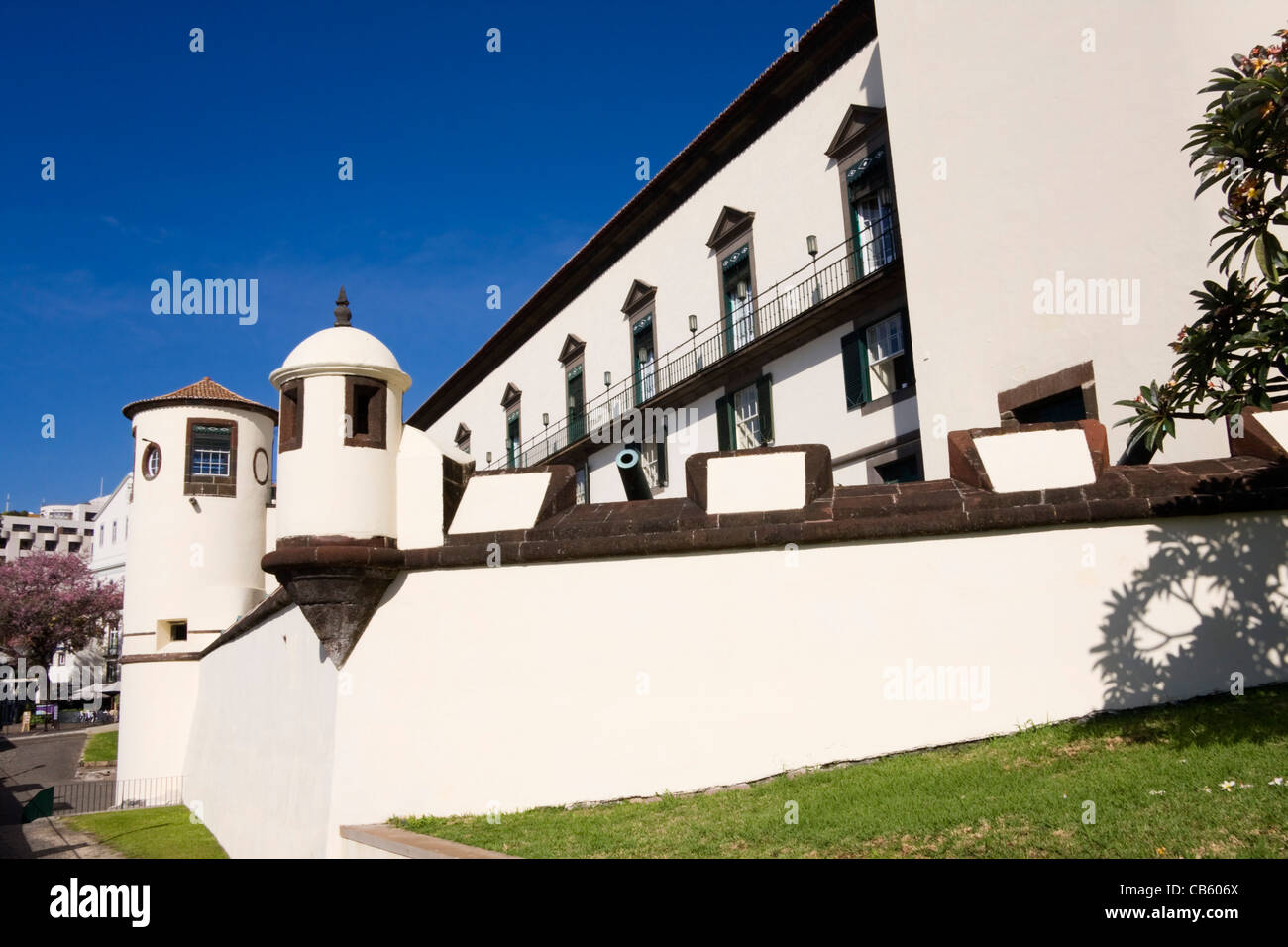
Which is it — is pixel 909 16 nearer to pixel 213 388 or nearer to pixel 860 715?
pixel 860 715

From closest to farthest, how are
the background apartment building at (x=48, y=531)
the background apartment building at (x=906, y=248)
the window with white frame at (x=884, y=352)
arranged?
the background apartment building at (x=906, y=248) → the window with white frame at (x=884, y=352) → the background apartment building at (x=48, y=531)

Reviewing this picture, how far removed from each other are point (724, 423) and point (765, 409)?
1571 millimetres

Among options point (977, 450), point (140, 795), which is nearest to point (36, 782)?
point (140, 795)

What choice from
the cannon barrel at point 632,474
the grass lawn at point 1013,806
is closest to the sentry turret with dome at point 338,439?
the cannon barrel at point 632,474

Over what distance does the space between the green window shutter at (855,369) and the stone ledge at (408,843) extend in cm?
1118

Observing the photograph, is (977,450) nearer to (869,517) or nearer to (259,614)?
(869,517)

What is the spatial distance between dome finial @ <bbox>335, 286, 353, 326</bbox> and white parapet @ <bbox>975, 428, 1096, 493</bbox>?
6.47 meters

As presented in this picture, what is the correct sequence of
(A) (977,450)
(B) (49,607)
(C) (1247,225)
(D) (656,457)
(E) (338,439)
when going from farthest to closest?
1. (B) (49,607)
2. (D) (656,457)
3. (E) (338,439)
4. (A) (977,450)
5. (C) (1247,225)

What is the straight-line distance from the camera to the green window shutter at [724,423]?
68.1ft

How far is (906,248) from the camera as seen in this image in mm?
14039

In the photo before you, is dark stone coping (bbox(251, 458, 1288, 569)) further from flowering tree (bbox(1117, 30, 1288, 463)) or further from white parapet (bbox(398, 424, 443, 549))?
flowering tree (bbox(1117, 30, 1288, 463))

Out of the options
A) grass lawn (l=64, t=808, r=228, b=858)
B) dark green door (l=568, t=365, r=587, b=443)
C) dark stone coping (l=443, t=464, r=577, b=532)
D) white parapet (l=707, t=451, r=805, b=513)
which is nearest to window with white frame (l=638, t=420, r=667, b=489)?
dark green door (l=568, t=365, r=587, b=443)

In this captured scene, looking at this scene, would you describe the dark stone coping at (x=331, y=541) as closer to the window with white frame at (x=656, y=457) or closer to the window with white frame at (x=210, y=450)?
the window with white frame at (x=210, y=450)
